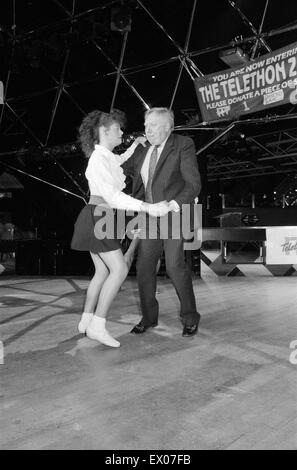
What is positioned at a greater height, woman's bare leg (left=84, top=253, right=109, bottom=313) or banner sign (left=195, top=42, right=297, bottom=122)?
banner sign (left=195, top=42, right=297, bottom=122)

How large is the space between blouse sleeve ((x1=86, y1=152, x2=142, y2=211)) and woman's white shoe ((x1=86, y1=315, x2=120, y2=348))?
0.66 m

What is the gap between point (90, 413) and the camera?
145cm

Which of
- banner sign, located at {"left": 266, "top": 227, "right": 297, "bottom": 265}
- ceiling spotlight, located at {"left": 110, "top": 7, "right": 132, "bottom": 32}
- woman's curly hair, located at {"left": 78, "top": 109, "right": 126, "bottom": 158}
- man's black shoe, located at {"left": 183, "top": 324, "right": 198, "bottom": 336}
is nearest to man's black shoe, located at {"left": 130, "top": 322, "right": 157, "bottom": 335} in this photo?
man's black shoe, located at {"left": 183, "top": 324, "right": 198, "bottom": 336}

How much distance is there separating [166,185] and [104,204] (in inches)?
16.3

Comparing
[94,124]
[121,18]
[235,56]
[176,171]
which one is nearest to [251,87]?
[235,56]

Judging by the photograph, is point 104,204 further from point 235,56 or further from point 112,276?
point 235,56

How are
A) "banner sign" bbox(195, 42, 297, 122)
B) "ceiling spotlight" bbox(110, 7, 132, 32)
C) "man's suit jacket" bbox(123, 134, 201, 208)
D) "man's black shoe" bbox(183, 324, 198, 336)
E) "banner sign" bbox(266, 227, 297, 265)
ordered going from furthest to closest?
1. "ceiling spotlight" bbox(110, 7, 132, 32)
2. "banner sign" bbox(266, 227, 297, 265)
3. "banner sign" bbox(195, 42, 297, 122)
4. "man's black shoe" bbox(183, 324, 198, 336)
5. "man's suit jacket" bbox(123, 134, 201, 208)

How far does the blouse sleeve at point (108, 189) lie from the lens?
2260 mm

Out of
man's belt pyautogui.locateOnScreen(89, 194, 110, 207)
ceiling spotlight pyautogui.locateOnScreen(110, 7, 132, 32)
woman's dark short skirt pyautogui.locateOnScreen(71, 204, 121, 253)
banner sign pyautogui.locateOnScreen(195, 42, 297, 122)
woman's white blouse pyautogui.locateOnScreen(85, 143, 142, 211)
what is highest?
ceiling spotlight pyautogui.locateOnScreen(110, 7, 132, 32)

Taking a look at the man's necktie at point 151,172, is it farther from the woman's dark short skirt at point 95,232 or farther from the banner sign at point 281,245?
the banner sign at point 281,245

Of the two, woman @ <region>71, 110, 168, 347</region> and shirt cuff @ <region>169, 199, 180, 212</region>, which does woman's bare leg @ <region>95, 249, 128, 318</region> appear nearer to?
woman @ <region>71, 110, 168, 347</region>

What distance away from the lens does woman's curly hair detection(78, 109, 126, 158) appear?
2.40 meters

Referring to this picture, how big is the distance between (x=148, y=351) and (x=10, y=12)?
8.36 metres

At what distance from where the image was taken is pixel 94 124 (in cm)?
242
